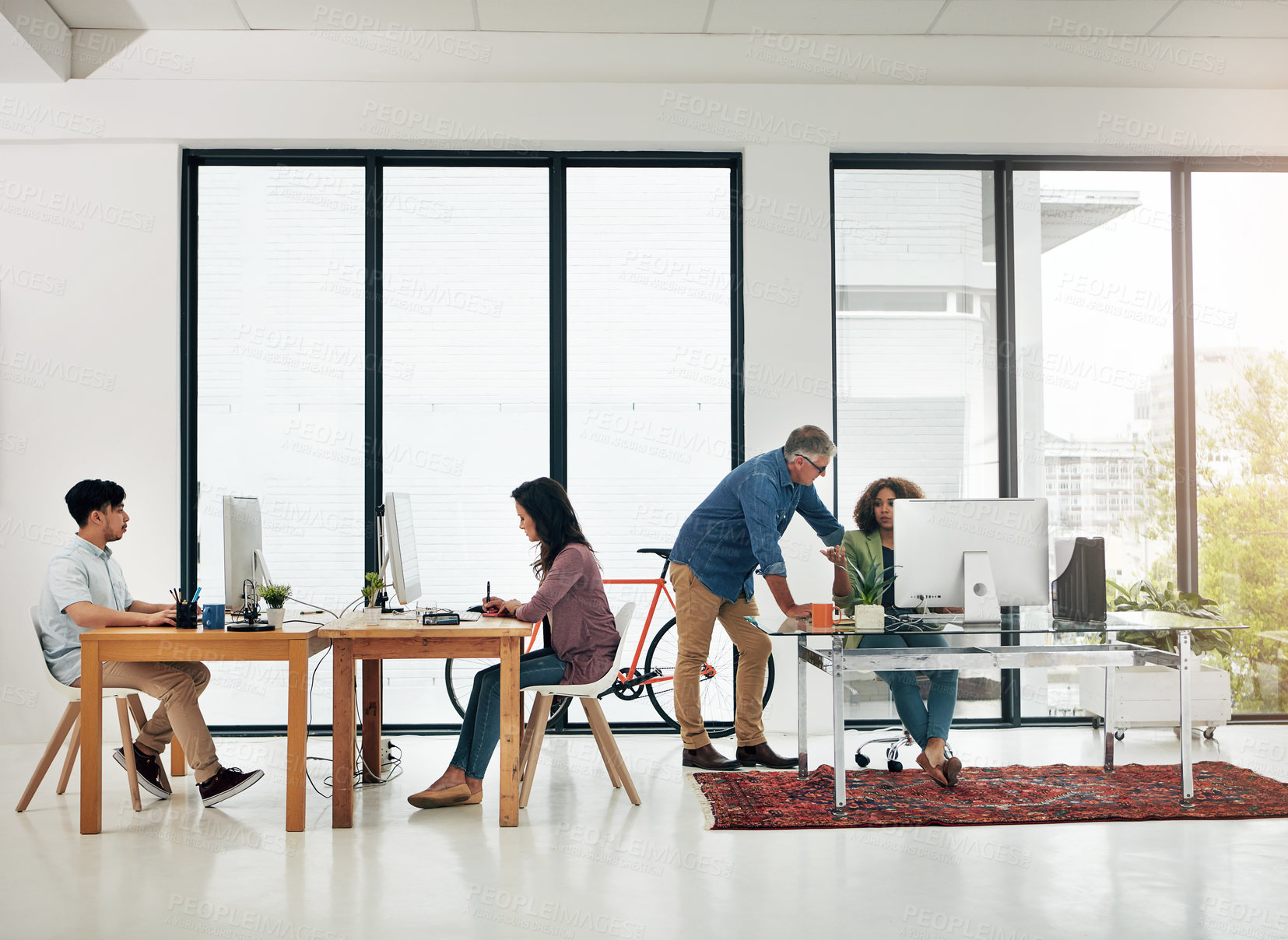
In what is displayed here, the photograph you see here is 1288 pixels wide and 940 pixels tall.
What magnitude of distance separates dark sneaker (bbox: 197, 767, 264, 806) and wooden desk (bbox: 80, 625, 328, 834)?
330 mm

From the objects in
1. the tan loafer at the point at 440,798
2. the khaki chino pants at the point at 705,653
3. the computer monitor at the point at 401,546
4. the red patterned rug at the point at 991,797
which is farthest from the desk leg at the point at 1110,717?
the computer monitor at the point at 401,546

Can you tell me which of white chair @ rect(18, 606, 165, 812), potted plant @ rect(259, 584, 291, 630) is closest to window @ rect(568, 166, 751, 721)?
potted plant @ rect(259, 584, 291, 630)

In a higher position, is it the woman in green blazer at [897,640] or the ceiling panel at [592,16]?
the ceiling panel at [592,16]

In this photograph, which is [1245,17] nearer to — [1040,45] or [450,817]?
[1040,45]

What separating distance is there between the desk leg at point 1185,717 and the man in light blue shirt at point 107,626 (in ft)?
10.9

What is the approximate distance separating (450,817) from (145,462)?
2.49 meters

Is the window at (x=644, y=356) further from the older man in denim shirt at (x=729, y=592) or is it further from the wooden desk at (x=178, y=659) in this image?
the wooden desk at (x=178, y=659)

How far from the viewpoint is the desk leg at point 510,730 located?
3.30 m

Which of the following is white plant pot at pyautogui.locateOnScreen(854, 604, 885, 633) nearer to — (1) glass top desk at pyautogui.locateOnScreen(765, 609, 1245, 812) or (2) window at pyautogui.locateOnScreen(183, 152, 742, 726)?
(1) glass top desk at pyautogui.locateOnScreen(765, 609, 1245, 812)

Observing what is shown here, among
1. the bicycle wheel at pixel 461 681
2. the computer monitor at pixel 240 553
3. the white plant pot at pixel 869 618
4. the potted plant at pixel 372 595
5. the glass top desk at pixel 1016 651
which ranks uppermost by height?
the computer monitor at pixel 240 553

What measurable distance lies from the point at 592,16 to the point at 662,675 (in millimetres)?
3247

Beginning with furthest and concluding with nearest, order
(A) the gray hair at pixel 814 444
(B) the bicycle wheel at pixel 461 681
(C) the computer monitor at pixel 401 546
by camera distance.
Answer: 1. (B) the bicycle wheel at pixel 461 681
2. (A) the gray hair at pixel 814 444
3. (C) the computer monitor at pixel 401 546

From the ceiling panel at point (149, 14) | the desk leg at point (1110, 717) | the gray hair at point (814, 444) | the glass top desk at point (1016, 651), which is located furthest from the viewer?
the ceiling panel at point (149, 14)

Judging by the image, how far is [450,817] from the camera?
3428 millimetres
